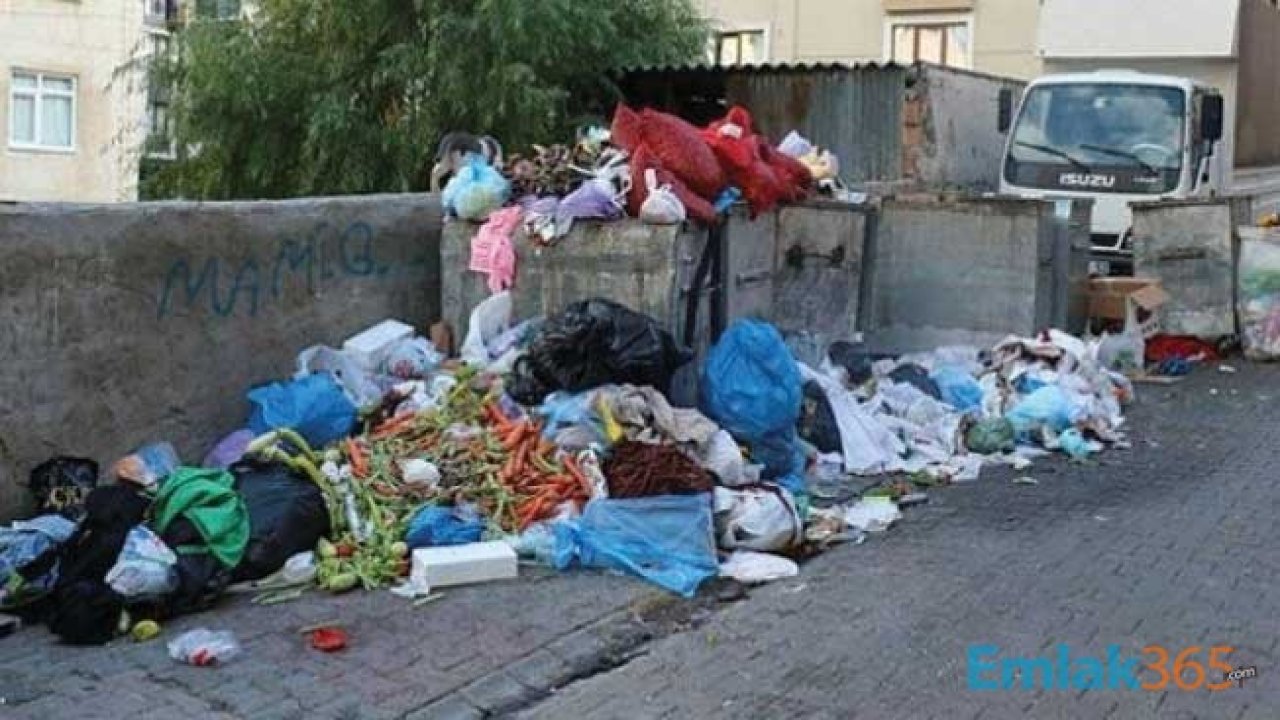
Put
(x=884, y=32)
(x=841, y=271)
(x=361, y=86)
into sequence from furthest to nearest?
(x=884, y=32) < (x=361, y=86) < (x=841, y=271)

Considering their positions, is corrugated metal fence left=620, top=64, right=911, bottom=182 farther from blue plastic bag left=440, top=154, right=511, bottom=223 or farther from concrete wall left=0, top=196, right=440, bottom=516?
concrete wall left=0, top=196, right=440, bottom=516

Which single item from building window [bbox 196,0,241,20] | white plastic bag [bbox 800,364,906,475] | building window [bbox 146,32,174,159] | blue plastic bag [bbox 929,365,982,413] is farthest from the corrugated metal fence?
white plastic bag [bbox 800,364,906,475]

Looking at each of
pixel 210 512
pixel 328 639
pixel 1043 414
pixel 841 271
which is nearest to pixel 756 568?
pixel 328 639

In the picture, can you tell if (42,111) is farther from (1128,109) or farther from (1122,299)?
(1122,299)

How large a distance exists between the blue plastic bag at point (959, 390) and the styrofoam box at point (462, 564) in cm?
407

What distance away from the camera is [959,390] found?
9633 mm

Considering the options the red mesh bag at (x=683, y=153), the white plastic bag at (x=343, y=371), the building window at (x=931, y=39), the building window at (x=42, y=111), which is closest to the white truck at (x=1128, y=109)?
the red mesh bag at (x=683, y=153)

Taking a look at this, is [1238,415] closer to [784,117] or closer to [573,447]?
[573,447]

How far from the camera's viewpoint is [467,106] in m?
14.5

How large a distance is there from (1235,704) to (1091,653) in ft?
1.91

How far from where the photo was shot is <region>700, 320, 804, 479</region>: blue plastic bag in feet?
25.4

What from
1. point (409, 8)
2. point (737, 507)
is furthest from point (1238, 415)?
point (409, 8)

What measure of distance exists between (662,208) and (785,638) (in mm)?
3203

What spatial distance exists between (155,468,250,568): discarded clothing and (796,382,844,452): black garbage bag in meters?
3.41
